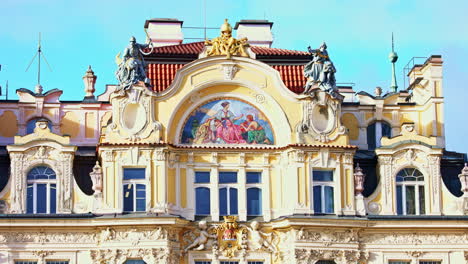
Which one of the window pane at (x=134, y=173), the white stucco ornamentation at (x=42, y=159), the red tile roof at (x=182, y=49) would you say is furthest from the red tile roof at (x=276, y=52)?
the white stucco ornamentation at (x=42, y=159)

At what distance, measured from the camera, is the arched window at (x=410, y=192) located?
196 ft

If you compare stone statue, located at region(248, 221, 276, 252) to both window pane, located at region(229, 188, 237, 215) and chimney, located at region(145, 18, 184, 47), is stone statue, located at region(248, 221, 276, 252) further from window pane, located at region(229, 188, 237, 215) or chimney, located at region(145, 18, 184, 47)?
chimney, located at region(145, 18, 184, 47)

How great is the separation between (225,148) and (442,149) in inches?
336

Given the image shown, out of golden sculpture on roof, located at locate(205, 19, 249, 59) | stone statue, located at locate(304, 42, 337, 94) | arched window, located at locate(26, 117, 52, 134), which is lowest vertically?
arched window, located at locate(26, 117, 52, 134)

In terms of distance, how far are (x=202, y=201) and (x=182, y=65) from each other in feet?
17.9

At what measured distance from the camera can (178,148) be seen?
58.7 meters

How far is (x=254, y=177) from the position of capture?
59406 mm

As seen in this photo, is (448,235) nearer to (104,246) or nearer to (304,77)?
(304,77)

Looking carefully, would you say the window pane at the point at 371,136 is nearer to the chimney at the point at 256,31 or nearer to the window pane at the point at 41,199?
the chimney at the point at 256,31

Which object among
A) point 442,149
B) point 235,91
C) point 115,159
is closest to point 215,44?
point 235,91

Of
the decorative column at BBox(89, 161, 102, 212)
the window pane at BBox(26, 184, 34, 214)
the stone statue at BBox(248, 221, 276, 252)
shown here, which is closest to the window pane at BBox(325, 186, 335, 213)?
the stone statue at BBox(248, 221, 276, 252)

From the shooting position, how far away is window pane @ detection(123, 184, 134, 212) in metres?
58.0

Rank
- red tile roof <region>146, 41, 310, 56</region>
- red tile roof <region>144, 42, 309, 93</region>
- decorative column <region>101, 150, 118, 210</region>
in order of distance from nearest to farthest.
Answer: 1. decorative column <region>101, 150, 118, 210</region>
2. red tile roof <region>144, 42, 309, 93</region>
3. red tile roof <region>146, 41, 310, 56</region>

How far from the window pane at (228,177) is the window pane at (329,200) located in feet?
11.6
